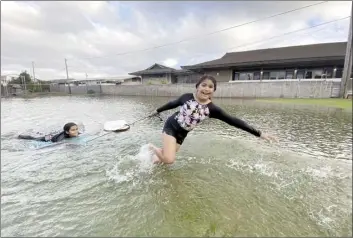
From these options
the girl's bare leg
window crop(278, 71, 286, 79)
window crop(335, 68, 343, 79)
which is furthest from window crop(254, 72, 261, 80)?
the girl's bare leg

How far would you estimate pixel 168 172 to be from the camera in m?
4.59

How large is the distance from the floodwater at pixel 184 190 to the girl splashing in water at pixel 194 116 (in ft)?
2.22

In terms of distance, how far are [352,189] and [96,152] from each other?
558cm

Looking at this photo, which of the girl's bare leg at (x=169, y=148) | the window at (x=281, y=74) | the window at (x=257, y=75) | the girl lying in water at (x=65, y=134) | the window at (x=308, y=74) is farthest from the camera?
the window at (x=257, y=75)

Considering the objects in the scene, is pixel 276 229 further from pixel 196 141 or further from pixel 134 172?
pixel 196 141

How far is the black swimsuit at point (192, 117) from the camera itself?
401cm

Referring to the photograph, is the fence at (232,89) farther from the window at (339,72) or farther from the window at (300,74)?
the window at (300,74)

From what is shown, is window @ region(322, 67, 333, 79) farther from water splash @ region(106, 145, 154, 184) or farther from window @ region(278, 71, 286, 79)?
water splash @ region(106, 145, 154, 184)

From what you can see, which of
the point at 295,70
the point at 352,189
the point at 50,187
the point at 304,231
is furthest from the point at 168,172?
the point at 295,70

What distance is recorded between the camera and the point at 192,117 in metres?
4.18

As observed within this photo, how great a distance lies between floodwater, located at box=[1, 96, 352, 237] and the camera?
111 inches

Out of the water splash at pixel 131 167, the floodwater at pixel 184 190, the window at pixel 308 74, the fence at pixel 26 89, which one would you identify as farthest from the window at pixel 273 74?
the fence at pixel 26 89

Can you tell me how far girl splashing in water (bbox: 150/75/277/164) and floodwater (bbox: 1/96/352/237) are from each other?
0.68 metres

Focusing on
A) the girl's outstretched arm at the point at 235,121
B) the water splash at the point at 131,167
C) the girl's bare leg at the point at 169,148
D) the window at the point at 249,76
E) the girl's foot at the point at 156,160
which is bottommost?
the water splash at the point at 131,167
